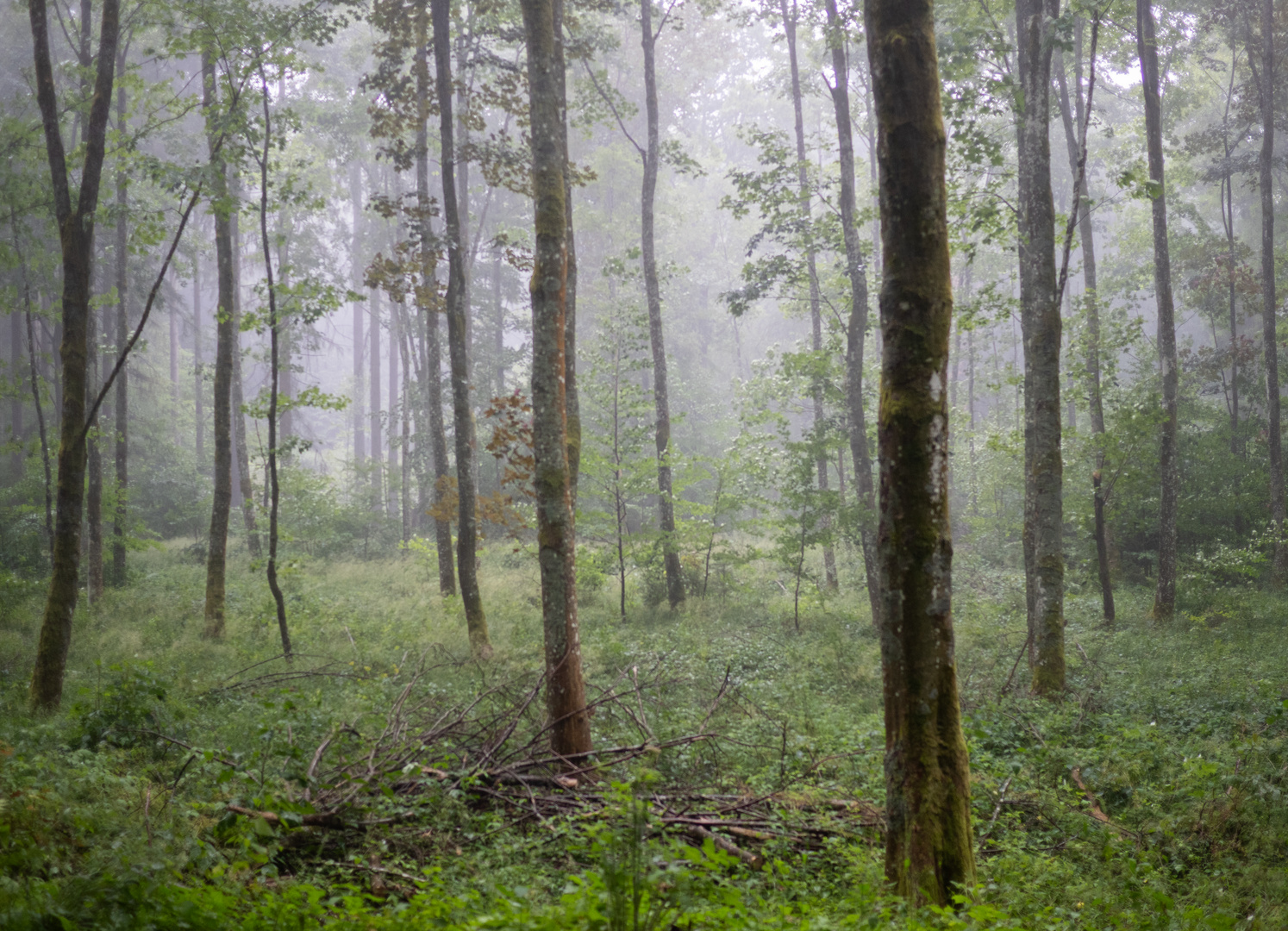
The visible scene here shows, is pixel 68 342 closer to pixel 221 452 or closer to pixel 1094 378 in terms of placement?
pixel 221 452

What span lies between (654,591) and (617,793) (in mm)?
10992

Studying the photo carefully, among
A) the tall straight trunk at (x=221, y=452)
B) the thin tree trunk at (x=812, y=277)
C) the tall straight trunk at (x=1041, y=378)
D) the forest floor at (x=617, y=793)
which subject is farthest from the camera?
the thin tree trunk at (x=812, y=277)

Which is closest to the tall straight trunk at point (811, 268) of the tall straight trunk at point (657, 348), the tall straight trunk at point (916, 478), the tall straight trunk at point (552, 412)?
the tall straight trunk at point (657, 348)

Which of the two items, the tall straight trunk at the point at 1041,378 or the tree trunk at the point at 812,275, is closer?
the tall straight trunk at the point at 1041,378

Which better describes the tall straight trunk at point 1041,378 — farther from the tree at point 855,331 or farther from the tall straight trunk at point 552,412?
the tall straight trunk at point 552,412

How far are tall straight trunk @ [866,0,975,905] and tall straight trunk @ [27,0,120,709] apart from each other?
8241mm

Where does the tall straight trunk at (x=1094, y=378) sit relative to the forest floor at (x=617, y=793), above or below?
above

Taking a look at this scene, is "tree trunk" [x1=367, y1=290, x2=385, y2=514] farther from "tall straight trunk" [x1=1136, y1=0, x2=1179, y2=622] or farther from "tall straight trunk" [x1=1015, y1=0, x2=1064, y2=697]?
"tall straight trunk" [x1=1136, y1=0, x2=1179, y2=622]

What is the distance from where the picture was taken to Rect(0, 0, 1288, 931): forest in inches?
156

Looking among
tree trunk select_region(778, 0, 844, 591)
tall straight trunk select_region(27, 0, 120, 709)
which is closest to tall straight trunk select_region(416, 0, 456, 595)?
tall straight trunk select_region(27, 0, 120, 709)

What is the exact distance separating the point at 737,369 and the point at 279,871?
42.4 meters

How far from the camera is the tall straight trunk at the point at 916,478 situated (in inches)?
153

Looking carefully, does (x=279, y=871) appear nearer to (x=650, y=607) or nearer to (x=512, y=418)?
(x=512, y=418)

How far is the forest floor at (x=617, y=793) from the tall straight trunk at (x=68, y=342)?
760 mm
